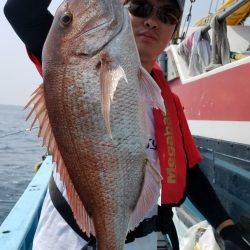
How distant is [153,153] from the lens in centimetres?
195

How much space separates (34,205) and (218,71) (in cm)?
221

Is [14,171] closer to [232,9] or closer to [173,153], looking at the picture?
[232,9]

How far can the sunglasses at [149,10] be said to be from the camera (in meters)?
1.80

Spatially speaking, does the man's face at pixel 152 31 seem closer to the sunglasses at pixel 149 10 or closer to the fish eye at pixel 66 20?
the sunglasses at pixel 149 10

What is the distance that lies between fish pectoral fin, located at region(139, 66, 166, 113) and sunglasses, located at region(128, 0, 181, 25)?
55 cm

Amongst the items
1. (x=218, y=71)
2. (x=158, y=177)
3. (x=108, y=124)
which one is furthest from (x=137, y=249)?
(x=218, y=71)

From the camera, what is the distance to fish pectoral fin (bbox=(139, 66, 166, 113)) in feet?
4.46

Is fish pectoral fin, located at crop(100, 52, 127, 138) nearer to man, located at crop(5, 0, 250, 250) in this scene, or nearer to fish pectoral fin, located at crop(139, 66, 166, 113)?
fish pectoral fin, located at crop(139, 66, 166, 113)

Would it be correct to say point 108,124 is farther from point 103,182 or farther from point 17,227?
point 17,227

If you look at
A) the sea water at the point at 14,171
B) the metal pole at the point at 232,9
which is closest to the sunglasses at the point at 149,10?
the metal pole at the point at 232,9

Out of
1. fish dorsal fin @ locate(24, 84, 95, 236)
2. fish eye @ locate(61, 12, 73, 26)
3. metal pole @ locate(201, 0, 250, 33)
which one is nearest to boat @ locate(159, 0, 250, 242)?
metal pole @ locate(201, 0, 250, 33)

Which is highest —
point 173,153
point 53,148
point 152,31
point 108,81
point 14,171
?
point 152,31

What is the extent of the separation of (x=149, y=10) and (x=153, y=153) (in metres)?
0.69

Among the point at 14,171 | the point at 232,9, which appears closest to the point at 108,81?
the point at 232,9
